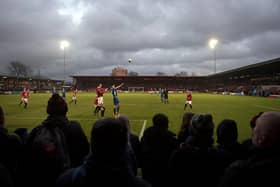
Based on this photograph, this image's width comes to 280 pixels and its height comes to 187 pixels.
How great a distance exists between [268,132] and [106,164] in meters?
1.47

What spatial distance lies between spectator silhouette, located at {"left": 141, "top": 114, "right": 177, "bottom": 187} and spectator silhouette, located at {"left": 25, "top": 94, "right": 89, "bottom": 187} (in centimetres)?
119

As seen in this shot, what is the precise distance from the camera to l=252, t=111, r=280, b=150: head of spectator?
79.9 inches

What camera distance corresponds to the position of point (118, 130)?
202 cm

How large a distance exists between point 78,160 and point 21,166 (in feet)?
3.02

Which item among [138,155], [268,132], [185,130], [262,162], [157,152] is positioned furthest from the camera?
[185,130]

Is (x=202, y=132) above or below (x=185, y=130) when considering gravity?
above

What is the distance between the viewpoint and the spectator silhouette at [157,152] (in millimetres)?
4410

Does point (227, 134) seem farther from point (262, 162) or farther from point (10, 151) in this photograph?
point (10, 151)

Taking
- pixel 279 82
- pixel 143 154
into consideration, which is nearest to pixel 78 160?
pixel 143 154

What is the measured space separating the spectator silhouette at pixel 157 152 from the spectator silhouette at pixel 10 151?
225cm

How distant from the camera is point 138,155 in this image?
470cm

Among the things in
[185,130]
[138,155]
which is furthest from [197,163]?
[185,130]

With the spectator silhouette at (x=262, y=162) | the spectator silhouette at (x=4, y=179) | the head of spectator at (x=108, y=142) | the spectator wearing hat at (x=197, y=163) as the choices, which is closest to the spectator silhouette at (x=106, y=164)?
the head of spectator at (x=108, y=142)

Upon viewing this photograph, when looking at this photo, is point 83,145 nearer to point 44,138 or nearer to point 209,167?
point 44,138
